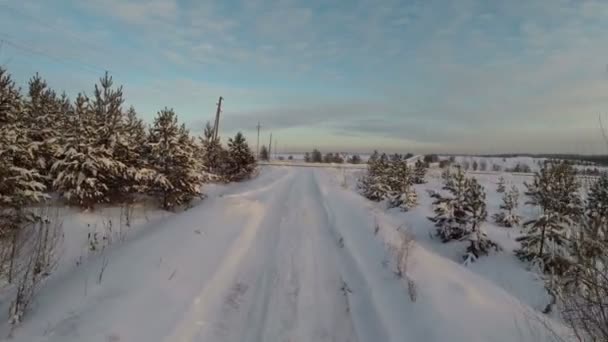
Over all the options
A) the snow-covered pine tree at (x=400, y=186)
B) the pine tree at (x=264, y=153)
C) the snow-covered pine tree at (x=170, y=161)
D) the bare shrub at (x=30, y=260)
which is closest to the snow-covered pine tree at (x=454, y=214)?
the snow-covered pine tree at (x=400, y=186)

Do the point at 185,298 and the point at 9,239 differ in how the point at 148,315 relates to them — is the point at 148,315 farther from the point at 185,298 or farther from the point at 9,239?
the point at 9,239

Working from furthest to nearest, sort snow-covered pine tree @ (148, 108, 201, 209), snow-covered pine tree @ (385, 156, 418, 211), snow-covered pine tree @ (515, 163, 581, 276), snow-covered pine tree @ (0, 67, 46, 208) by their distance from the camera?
snow-covered pine tree @ (385, 156, 418, 211)
snow-covered pine tree @ (148, 108, 201, 209)
snow-covered pine tree @ (515, 163, 581, 276)
snow-covered pine tree @ (0, 67, 46, 208)

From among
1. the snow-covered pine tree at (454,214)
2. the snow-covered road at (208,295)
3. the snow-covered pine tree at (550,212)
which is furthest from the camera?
the snow-covered pine tree at (454,214)

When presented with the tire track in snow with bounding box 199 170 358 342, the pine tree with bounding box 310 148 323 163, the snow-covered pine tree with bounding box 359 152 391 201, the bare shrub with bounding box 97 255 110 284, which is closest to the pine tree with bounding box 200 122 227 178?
the snow-covered pine tree with bounding box 359 152 391 201

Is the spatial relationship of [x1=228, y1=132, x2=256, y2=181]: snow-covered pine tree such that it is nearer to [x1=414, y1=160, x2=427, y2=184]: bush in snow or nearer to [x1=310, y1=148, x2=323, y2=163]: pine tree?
[x1=414, y1=160, x2=427, y2=184]: bush in snow

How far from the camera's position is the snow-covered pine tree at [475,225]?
34.2 ft

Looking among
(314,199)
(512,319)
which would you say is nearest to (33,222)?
(512,319)

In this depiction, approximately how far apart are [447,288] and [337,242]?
373cm

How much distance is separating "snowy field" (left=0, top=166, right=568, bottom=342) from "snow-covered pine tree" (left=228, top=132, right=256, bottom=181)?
17373 mm

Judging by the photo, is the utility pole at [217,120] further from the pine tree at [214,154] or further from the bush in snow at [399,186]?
the bush in snow at [399,186]

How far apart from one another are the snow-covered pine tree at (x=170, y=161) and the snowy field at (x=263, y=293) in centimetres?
313

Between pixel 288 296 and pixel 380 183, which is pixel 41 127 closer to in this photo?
pixel 288 296

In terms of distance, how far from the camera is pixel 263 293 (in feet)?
18.8

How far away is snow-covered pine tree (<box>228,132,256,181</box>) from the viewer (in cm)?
2686
